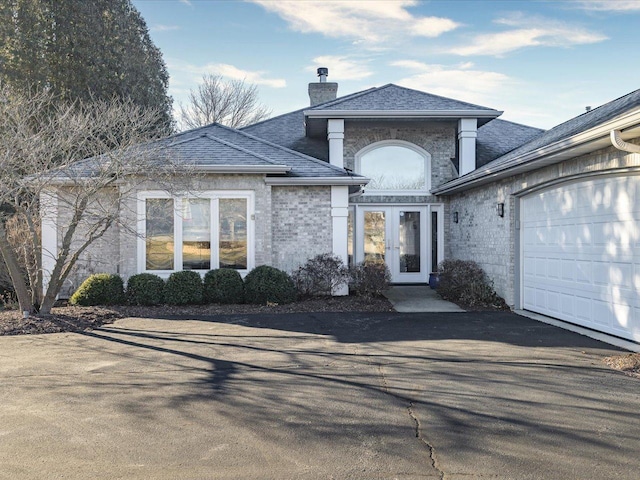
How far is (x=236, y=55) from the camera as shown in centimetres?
2216

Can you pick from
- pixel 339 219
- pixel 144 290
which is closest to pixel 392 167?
pixel 339 219

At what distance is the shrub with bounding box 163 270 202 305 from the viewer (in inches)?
444

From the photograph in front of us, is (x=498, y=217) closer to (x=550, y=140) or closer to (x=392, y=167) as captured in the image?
(x=550, y=140)

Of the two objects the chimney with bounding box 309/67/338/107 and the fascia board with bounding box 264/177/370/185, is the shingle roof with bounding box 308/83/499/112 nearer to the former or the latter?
the chimney with bounding box 309/67/338/107

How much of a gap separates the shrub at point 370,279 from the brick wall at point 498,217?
2.67 meters

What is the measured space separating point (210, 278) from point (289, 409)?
23.2ft

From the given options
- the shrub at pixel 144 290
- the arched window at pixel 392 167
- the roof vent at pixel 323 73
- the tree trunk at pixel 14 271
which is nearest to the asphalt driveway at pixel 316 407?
the tree trunk at pixel 14 271

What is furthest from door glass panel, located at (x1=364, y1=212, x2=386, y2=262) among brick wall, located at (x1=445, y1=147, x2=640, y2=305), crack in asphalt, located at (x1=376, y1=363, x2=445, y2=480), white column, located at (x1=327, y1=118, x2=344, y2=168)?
crack in asphalt, located at (x1=376, y1=363, x2=445, y2=480)

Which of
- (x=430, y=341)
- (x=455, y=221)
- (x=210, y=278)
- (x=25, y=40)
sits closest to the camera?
(x=430, y=341)

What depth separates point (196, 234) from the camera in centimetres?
1212

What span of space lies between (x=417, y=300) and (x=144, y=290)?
21.5 ft

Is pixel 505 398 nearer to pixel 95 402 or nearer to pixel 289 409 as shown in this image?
pixel 289 409

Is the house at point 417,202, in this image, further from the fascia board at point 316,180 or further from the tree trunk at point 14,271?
the tree trunk at point 14,271

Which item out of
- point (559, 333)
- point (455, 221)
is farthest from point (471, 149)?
point (559, 333)
